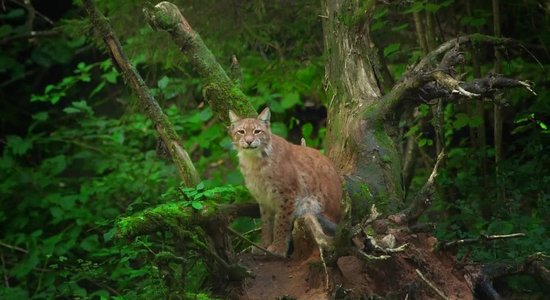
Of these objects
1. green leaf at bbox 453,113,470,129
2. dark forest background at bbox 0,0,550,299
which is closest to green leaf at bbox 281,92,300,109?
dark forest background at bbox 0,0,550,299

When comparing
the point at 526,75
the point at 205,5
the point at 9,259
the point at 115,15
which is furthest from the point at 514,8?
the point at 9,259

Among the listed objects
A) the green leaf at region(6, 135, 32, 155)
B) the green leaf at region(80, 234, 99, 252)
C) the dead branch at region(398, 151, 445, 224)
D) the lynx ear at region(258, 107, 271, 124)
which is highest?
the lynx ear at region(258, 107, 271, 124)

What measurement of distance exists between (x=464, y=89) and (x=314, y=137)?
5.13m

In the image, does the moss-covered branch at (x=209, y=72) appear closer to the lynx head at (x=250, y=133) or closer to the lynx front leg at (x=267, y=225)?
the lynx head at (x=250, y=133)

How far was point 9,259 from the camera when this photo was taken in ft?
29.5

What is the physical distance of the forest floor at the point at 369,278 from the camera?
4.94 metres

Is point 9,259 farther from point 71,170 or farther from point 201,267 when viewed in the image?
point 201,267

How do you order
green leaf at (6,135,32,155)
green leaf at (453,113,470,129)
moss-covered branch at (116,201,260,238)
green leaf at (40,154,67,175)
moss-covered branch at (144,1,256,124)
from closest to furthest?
moss-covered branch at (116,201,260,238) → moss-covered branch at (144,1,256,124) → green leaf at (453,113,470,129) → green leaf at (40,154,67,175) → green leaf at (6,135,32,155)

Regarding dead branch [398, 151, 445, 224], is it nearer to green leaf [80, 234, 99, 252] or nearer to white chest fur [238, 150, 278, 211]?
white chest fur [238, 150, 278, 211]

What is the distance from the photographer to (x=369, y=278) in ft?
16.5

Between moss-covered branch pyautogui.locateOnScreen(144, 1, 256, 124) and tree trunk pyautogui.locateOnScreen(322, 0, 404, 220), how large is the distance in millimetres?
618

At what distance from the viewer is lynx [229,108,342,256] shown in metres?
5.74

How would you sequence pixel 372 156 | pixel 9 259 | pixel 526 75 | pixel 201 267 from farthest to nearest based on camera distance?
pixel 9 259 → pixel 526 75 → pixel 372 156 → pixel 201 267

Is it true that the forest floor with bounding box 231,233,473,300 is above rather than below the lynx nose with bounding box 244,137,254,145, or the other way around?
below
